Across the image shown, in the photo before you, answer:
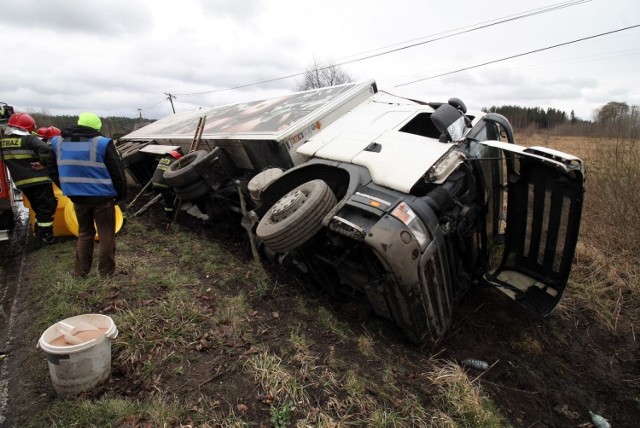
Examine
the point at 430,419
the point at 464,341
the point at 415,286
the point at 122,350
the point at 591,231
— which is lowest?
the point at 591,231

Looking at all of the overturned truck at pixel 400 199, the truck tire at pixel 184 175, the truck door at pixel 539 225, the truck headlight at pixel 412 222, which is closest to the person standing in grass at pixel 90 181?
the truck tire at pixel 184 175

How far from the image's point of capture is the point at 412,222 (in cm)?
285

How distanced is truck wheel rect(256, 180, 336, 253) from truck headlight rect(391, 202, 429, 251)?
1.89 feet

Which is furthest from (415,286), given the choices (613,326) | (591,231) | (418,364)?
(591,231)

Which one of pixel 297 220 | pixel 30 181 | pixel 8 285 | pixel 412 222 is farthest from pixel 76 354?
pixel 30 181

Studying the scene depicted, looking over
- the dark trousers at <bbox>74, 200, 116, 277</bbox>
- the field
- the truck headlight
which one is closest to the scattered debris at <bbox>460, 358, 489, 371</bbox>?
the field

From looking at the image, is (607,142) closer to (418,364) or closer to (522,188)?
(522,188)

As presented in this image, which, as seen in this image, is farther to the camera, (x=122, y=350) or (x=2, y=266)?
(x=2, y=266)

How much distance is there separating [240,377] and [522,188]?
3026 millimetres

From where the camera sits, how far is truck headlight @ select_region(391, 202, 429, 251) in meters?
2.81

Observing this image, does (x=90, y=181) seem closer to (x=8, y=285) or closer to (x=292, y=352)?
(x=8, y=285)

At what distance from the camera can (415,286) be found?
2865 mm

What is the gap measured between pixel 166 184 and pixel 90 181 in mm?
1985

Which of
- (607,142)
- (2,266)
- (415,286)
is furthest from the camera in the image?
(607,142)
